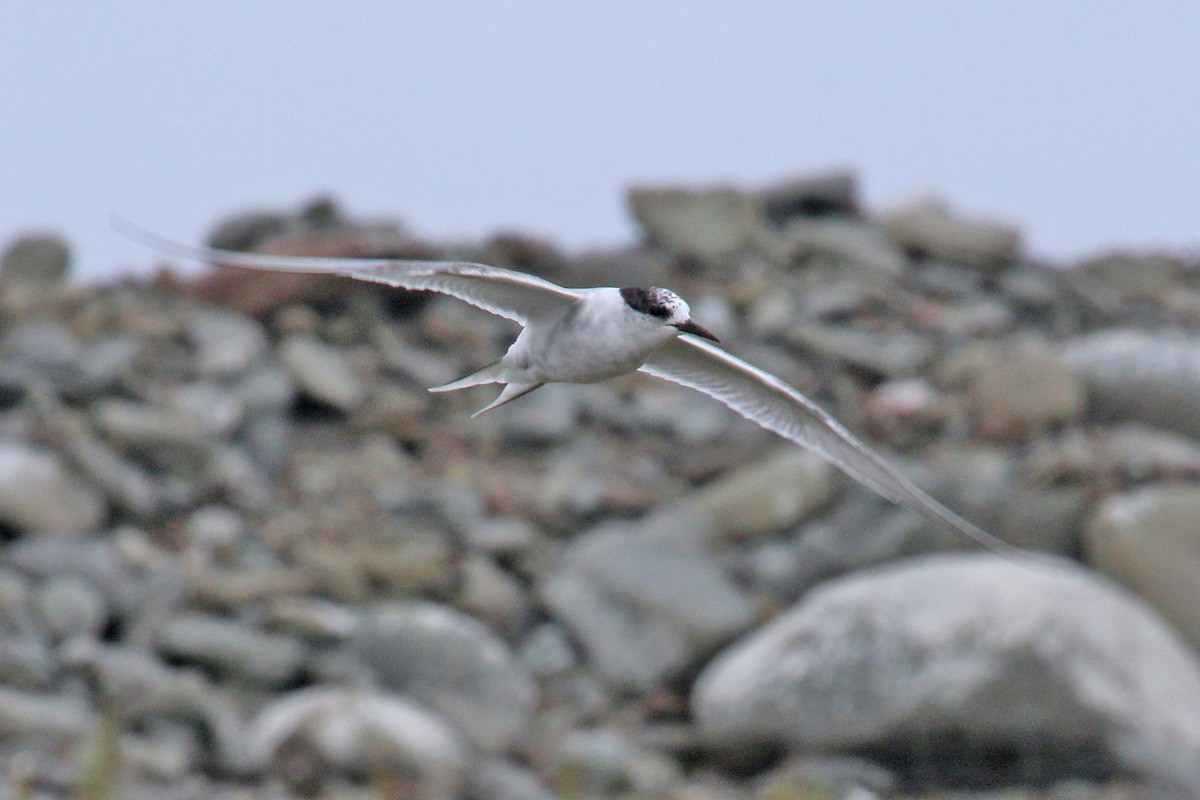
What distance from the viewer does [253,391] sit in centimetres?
1111

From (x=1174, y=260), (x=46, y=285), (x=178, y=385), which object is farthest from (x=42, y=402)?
(x=1174, y=260)

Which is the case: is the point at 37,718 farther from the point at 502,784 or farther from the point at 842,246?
the point at 842,246

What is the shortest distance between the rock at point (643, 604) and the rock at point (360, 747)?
1628 mm

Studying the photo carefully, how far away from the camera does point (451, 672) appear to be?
7.99 meters

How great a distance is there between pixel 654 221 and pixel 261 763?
28.3ft

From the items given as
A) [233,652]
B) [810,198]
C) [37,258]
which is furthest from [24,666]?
[810,198]

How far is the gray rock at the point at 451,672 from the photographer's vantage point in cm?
786

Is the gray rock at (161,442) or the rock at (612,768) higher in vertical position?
the gray rock at (161,442)

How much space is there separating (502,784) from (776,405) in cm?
471

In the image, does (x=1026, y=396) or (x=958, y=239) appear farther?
(x=958, y=239)

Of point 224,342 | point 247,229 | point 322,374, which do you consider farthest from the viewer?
point 247,229

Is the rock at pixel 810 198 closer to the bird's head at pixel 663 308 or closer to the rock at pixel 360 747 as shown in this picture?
the rock at pixel 360 747

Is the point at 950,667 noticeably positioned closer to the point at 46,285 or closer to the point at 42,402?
the point at 42,402

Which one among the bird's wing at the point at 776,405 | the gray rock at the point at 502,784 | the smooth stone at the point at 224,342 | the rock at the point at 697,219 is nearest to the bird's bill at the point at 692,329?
the bird's wing at the point at 776,405
